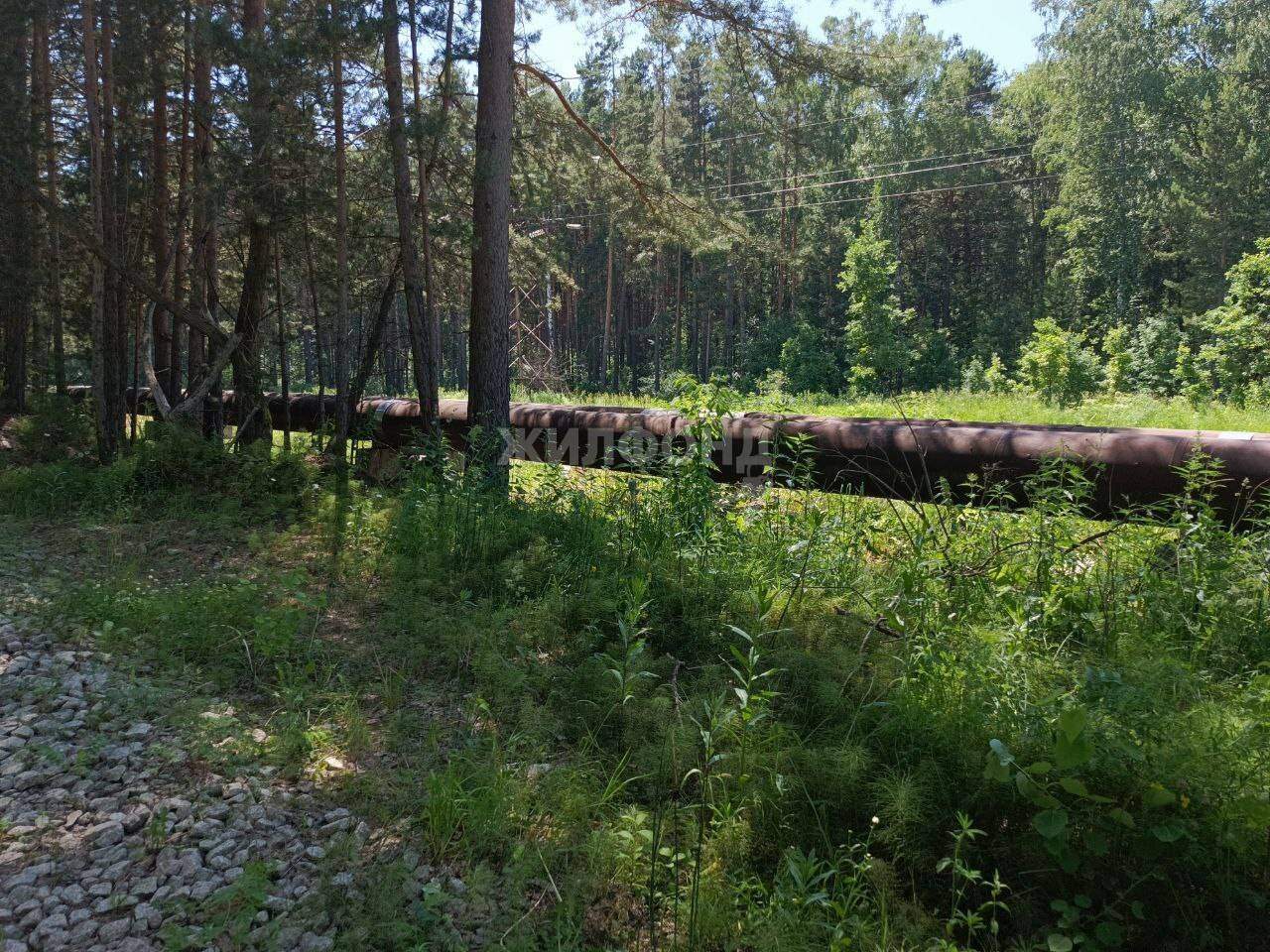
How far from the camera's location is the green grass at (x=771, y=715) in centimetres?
262

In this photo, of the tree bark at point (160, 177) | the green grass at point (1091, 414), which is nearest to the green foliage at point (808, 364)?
the green grass at point (1091, 414)

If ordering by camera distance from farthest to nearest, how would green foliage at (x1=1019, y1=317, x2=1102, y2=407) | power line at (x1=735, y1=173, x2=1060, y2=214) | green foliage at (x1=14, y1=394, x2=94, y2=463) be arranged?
power line at (x1=735, y1=173, x2=1060, y2=214)
green foliage at (x1=1019, y1=317, x2=1102, y2=407)
green foliage at (x1=14, y1=394, x2=94, y2=463)

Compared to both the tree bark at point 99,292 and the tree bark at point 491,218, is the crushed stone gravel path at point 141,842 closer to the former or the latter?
the tree bark at point 491,218

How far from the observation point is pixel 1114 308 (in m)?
35.3

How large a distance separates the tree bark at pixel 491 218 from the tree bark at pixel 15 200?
6307 mm

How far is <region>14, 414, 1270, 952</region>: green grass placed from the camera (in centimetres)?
262

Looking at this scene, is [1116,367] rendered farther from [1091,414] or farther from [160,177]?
[160,177]

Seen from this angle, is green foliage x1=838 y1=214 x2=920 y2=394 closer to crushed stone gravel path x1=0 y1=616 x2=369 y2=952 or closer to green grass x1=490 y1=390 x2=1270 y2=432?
green grass x1=490 y1=390 x2=1270 y2=432

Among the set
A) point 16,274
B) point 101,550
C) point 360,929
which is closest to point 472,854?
point 360,929

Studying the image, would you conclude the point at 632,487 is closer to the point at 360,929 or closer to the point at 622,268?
the point at 360,929

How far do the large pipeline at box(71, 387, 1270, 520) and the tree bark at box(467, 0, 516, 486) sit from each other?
750 mm

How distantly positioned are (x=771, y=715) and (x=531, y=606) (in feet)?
6.52

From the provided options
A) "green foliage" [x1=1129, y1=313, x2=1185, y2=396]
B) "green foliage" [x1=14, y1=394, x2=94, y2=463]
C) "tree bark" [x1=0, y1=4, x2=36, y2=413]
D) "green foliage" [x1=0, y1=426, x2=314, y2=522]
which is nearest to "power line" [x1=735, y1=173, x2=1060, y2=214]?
"green foliage" [x1=1129, y1=313, x2=1185, y2=396]

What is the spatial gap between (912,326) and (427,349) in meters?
37.1
